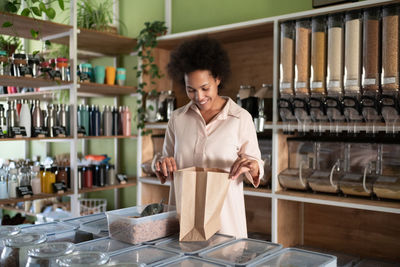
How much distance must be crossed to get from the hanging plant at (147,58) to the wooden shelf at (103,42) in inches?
8.1

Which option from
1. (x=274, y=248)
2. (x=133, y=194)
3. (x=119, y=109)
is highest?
(x=119, y=109)

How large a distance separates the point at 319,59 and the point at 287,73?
0.70ft

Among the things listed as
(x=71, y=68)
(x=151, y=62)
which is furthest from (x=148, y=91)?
(x=71, y=68)

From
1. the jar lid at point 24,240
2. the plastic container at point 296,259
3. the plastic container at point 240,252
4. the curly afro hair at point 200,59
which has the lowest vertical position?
the plastic container at point 296,259

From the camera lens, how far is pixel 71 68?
3.13 meters

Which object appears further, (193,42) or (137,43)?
(137,43)

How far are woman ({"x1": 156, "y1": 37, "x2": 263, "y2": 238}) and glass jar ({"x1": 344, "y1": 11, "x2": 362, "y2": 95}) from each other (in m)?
0.77

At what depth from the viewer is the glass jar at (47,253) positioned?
995mm

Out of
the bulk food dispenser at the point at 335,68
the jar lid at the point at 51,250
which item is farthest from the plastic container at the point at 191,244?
the bulk food dispenser at the point at 335,68

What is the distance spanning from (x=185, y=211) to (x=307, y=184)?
53.9 inches

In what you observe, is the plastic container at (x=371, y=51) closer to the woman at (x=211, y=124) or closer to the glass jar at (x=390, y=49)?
the glass jar at (x=390, y=49)

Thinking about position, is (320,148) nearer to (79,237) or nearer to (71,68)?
(79,237)

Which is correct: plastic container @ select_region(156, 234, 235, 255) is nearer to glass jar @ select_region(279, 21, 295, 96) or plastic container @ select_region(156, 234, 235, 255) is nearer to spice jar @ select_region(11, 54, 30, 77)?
glass jar @ select_region(279, 21, 295, 96)

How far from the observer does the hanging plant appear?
330 cm
